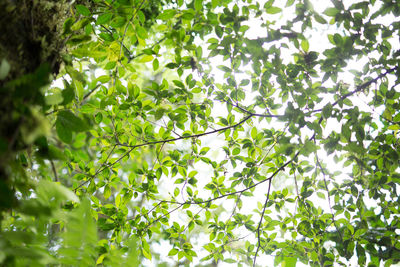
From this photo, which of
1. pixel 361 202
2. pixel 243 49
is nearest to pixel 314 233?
pixel 361 202

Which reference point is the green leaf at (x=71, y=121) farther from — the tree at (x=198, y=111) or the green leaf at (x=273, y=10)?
the green leaf at (x=273, y=10)

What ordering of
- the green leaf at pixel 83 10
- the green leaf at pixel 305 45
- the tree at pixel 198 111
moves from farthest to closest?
the green leaf at pixel 305 45, the green leaf at pixel 83 10, the tree at pixel 198 111

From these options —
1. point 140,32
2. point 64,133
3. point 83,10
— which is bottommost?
point 64,133

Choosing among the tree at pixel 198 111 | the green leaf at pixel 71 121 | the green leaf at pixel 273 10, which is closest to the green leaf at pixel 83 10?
the tree at pixel 198 111

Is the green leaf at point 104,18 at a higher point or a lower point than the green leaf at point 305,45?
higher

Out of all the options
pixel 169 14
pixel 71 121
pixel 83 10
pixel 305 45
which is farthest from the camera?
pixel 305 45

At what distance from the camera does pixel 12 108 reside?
53 centimetres

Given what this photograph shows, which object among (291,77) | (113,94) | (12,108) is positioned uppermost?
(113,94)

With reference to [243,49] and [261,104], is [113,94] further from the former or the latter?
[261,104]

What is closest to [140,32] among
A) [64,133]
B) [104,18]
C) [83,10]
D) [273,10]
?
[104,18]

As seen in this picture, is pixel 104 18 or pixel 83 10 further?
pixel 104 18

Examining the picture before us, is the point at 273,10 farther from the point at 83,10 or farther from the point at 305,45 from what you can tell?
the point at 83,10

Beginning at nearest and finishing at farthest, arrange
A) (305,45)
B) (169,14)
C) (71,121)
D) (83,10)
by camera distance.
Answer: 1. (71,121)
2. (83,10)
3. (169,14)
4. (305,45)

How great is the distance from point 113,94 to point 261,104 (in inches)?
36.7
